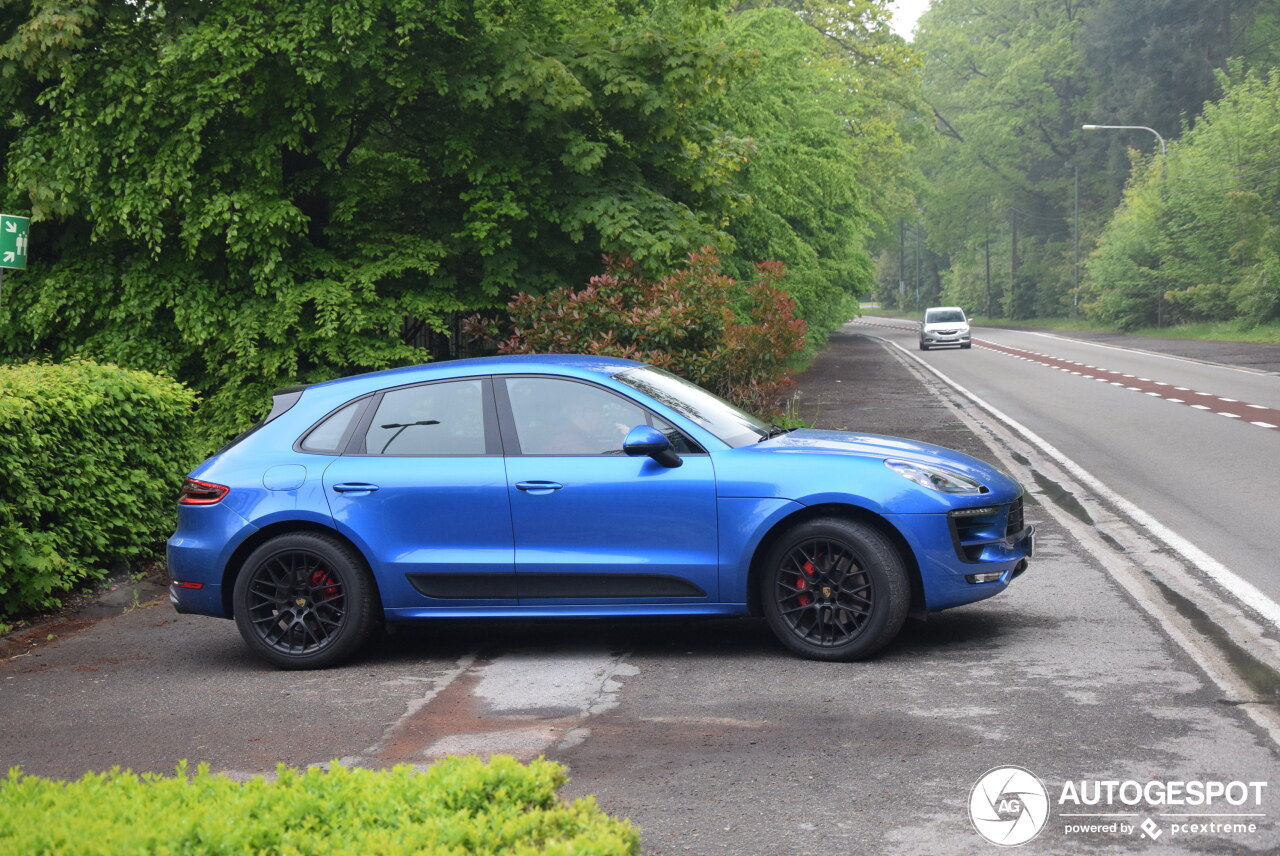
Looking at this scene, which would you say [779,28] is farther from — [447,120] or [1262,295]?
[1262,295]

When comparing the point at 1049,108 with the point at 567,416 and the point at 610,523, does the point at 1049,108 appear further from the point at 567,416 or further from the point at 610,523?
the point at 610,523

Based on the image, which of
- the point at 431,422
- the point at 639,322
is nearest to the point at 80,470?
the point at 431,422

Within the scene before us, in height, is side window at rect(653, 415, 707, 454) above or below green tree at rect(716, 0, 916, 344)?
below

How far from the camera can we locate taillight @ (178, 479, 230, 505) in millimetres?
7285

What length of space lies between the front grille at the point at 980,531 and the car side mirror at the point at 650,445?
4.65 ft

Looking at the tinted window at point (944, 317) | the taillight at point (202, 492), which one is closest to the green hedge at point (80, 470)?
the taillight at point (202, 492)

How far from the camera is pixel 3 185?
45.5 feet

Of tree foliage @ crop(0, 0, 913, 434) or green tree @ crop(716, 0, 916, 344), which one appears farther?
green tree @ crop(716, 0, 916, 344)

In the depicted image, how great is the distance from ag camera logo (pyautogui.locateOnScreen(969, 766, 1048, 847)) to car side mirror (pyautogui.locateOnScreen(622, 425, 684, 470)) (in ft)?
8.23

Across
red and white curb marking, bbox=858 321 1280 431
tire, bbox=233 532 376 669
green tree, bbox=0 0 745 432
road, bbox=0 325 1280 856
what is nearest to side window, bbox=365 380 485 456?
tire, bbox=233 532 376 669

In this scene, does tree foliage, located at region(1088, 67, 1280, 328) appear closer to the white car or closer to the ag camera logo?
the white car

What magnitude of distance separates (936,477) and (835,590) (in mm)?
782

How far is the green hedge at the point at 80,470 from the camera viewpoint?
834 centimetres

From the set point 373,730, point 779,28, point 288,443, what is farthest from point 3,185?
point 779,28
